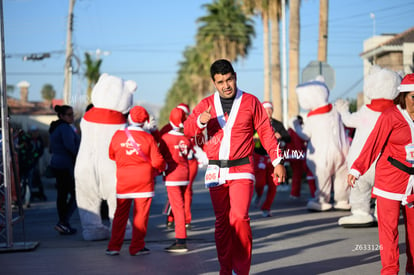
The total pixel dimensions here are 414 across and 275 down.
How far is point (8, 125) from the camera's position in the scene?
30.1ft

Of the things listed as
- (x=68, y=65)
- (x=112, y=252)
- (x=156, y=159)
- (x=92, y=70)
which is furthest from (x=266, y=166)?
(x=92, y=70)

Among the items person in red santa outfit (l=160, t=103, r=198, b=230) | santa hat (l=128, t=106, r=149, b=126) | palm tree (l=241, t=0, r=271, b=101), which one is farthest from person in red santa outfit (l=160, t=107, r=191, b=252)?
palm tree (l=241, t=0, r=271, b=101)

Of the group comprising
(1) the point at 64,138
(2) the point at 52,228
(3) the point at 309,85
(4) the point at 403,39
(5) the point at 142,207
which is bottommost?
(2) the point at 52,228

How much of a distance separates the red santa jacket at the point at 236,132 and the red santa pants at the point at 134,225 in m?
2.45

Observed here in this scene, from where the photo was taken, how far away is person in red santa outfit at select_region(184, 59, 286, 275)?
6.21 meters

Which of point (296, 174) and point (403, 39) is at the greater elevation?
point (403, 39)

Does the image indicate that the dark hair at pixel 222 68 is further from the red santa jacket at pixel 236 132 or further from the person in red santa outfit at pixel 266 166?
the person in red santa outfit at pixel 266 166

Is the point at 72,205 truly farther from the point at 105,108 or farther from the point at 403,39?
the point at 403,39

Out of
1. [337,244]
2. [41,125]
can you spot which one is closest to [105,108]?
[337,244]

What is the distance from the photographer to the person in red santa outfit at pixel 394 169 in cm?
609

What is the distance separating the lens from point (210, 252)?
8664 millimetres

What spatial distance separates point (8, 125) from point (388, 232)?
5374 mm

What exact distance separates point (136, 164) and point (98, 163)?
142 cm

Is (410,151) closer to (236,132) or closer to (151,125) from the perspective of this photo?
(236,132)
